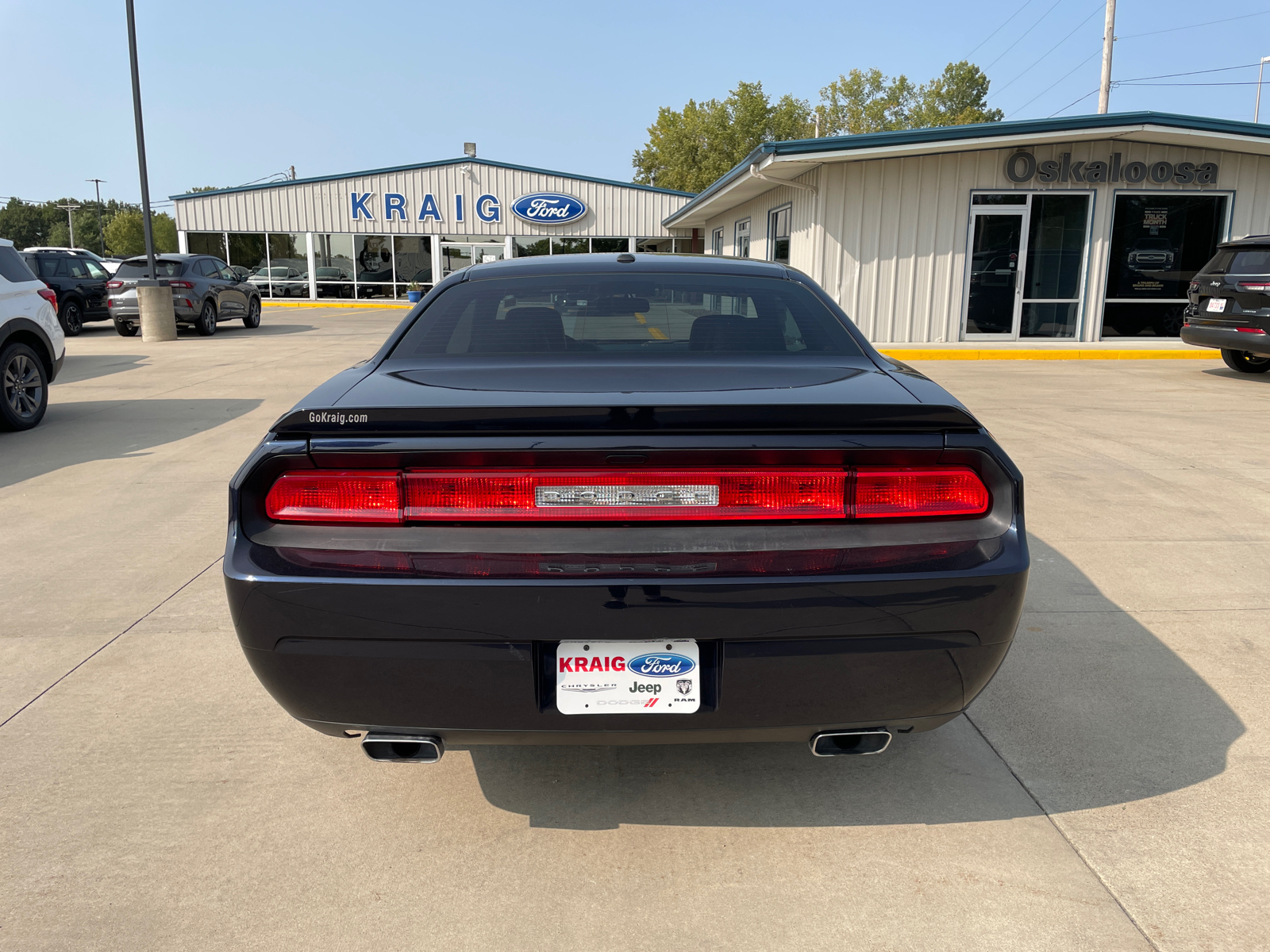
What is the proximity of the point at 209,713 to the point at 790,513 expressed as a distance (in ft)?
7.22

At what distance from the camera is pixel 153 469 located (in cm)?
676

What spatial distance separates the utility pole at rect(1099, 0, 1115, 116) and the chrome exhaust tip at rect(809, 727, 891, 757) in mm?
29771

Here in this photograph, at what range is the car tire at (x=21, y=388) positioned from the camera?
812 centimetres

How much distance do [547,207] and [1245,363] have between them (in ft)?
83.7

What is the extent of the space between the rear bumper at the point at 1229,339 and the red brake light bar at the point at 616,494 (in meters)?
11.3

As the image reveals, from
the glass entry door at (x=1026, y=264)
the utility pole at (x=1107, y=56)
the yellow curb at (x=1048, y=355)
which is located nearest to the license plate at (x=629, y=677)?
the yellow curb at (x=1048, y=355)

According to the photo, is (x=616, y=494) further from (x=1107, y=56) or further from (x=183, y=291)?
(x=1107, y=56)

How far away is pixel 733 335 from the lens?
3039mm

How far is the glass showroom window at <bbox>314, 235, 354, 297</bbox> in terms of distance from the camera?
3394 centimetres

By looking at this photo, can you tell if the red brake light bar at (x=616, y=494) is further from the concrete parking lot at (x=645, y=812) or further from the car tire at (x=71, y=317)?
the car tire at (x=71, y=317)

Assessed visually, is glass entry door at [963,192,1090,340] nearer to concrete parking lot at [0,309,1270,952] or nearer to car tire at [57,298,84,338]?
concrete parking lot at [0,309,1270,952]

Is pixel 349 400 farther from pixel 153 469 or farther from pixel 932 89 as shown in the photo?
pixel 932 89

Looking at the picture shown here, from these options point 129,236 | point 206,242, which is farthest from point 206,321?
point 129,236

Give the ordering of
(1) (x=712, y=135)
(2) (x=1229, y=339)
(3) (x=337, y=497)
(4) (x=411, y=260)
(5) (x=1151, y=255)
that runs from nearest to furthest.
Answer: (3) (x=337, y=497) → (2) (x=1229, y=339) → (5) (x=1151, y=255) → (4) (x=411, y=260) → (1) (x=712, y=135)
